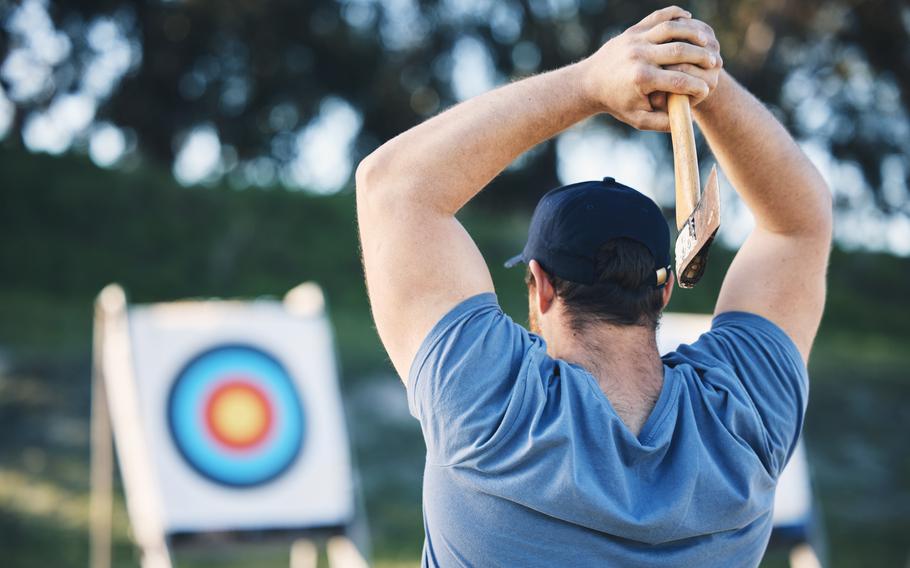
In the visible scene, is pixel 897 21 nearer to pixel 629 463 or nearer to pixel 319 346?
pixel 319 346

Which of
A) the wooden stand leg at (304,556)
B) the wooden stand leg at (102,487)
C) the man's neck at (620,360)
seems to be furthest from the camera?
the wooden stand leg at (304,556)

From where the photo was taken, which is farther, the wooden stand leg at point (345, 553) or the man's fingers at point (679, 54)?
the wooden stand leg at point (345, 553)

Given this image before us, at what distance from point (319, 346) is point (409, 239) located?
311cm

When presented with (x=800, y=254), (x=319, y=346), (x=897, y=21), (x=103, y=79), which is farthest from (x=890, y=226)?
(x=800, y=254)

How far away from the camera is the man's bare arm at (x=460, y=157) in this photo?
121 cm

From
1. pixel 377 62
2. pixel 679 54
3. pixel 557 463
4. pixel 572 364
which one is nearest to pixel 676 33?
pixel 679 54

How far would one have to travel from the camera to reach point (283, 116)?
45.9ft

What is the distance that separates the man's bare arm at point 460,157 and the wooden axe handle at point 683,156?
2cm

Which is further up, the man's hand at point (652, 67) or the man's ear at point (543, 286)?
the man's hand at point (652, 67)

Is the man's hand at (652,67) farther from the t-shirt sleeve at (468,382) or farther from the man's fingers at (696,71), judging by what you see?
the t-shirt sleeve at (468,382)

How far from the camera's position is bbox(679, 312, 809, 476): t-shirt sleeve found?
1304 mm

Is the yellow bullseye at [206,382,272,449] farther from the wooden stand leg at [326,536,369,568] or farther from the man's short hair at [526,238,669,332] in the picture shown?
the man's short hair at [526,238,669,332]

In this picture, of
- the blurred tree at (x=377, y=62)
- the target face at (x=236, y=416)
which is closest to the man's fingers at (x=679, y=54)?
the target face at (x=236, y=416)

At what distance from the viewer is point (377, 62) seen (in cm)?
1373
